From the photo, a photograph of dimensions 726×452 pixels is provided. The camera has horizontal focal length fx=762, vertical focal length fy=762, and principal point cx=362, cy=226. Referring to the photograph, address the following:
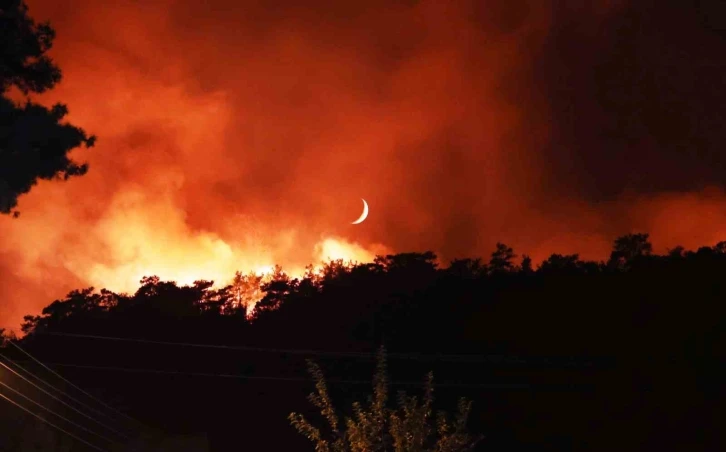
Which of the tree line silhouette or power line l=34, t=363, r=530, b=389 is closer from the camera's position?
the tree line silhouette

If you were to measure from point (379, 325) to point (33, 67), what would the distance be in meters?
20.5

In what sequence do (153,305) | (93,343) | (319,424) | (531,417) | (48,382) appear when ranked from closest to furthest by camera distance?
1. (531,417)
2. (319,424)
3. (48,382)
4. (93,343)
5. (153,305)

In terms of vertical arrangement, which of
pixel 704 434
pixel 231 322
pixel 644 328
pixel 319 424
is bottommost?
pixel 704 434

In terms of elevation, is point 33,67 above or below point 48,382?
above

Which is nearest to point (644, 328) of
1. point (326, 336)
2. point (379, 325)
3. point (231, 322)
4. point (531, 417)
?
point (531, 417)

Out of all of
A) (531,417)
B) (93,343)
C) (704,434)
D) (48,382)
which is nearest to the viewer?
(704,434)

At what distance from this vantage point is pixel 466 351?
98.9 ft

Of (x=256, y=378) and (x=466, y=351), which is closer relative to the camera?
(x=466, y=351)

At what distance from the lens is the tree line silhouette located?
2273 cm

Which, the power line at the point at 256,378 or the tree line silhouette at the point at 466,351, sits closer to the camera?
the tree line silhouette at the point at 466,351

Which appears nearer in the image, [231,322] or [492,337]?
[492,337]

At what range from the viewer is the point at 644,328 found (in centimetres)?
2570

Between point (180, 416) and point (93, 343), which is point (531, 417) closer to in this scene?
point (180, 416)

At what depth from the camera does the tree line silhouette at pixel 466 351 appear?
74.6ft
